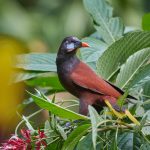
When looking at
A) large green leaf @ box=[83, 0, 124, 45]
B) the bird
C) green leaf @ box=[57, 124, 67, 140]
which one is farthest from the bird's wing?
green leaf @ box=[57, 124, 67, 140]

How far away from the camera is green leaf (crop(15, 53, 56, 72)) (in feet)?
6.36

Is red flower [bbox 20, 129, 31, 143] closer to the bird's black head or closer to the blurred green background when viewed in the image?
the bird's black head

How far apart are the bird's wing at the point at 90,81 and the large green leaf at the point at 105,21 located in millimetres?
186

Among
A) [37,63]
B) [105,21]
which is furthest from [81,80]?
[105,21]

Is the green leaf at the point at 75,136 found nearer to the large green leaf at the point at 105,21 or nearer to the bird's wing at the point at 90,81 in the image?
the bird's wing at the point at 90,81

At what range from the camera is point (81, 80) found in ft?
6.19

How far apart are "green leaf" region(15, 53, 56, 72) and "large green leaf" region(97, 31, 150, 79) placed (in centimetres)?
23

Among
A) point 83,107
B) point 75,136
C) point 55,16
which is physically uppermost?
point 75,136

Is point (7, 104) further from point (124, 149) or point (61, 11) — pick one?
point (61, 11)

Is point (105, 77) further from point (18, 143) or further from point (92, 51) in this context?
point (18, 143)

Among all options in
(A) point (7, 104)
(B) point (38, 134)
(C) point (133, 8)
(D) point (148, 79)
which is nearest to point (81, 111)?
(D) point (148, 79)

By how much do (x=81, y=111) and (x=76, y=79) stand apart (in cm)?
14

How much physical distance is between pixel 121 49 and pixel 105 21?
35cm

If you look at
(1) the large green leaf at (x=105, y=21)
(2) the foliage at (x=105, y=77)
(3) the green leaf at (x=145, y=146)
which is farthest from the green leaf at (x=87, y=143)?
(1) the large green leaf at (x=105, y=21)
